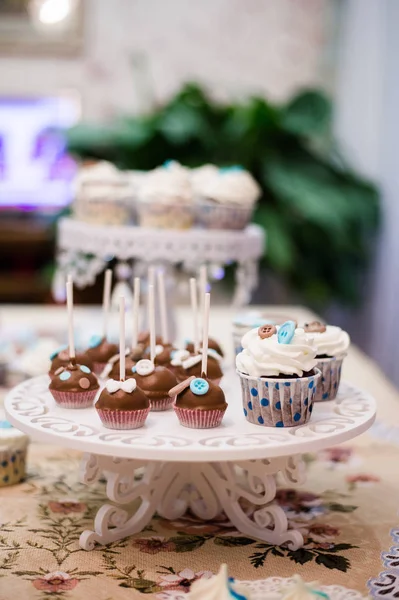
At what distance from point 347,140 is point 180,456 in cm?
476

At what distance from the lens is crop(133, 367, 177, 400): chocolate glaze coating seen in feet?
6.35

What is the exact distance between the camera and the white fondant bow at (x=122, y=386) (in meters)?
1.81

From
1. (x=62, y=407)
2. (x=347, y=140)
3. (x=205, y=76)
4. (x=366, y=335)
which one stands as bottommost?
(x=366, y=335)

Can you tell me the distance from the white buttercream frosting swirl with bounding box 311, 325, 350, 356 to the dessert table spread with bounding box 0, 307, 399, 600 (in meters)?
0.13

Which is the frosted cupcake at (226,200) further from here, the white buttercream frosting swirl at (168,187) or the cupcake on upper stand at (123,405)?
the cupcake on upper stand at (123,405)

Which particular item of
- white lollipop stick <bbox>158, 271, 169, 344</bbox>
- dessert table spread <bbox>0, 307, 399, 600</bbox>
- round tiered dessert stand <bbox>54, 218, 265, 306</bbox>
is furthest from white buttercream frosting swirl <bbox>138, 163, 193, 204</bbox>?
dessert table spread <bbox>0, 307, 399, 600</bbox>

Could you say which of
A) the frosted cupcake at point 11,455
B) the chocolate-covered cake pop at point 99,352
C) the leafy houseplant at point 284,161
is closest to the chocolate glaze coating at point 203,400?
the chocolate-covered cake pop at point 99,352

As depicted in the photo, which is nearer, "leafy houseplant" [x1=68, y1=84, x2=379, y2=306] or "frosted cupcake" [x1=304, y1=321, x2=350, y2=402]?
"frosted cupcake" [x1=304, y1=321, x2=350, y2=402]

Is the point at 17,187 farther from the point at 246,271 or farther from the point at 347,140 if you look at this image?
the point at 246,271

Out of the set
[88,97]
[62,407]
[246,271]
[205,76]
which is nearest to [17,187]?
[88,97]

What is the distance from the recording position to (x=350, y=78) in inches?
235

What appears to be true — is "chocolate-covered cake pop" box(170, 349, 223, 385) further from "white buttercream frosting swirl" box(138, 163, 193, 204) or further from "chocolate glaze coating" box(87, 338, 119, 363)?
"white buttercream frosting swirl" box(138, 163, 193, 204)

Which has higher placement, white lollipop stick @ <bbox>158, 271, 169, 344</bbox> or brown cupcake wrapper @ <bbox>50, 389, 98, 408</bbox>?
white lollipop stick @ <bbox>158, 271, 169, 344</bbox>

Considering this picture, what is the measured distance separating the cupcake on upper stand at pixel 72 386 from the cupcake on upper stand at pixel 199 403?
22 cm
